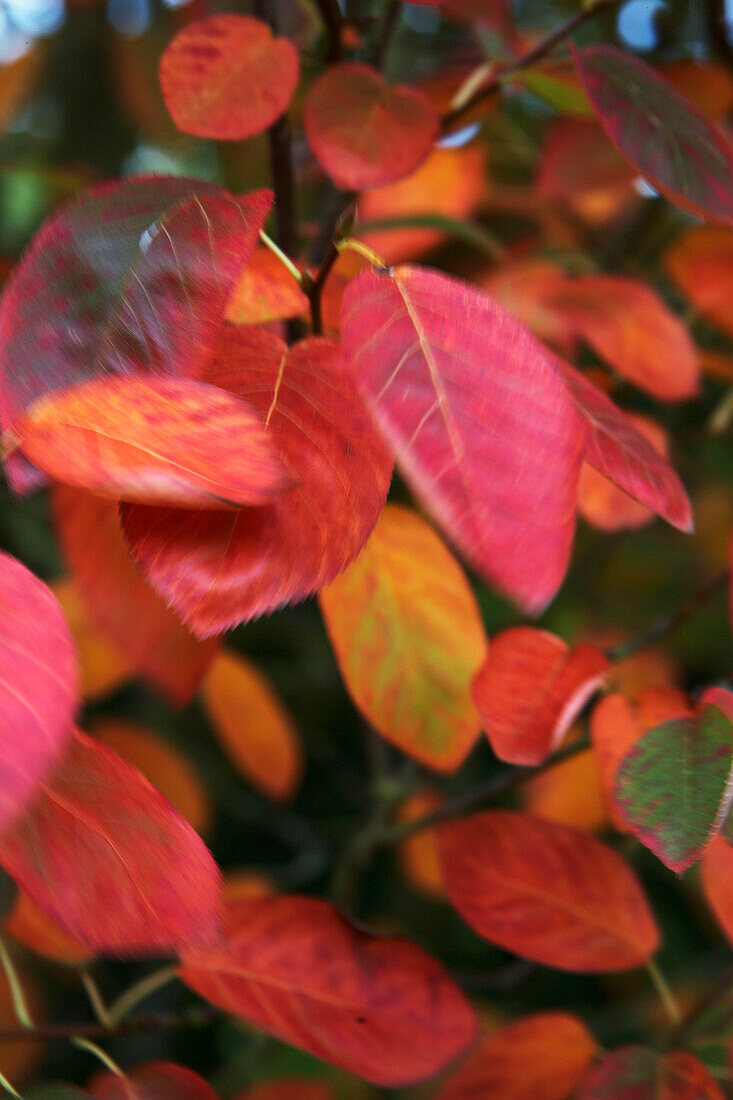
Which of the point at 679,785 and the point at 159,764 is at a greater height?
the point at 679,785

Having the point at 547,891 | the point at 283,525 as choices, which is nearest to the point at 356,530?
the point at 283,525

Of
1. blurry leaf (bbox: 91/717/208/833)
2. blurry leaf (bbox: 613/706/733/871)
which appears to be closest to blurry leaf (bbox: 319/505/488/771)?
blurry leaf (bbox: 613/706/733/871)

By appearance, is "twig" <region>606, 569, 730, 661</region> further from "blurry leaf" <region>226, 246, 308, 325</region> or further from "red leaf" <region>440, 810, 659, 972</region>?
"blurry leaf" <region>226, 246, 308, 325</region>

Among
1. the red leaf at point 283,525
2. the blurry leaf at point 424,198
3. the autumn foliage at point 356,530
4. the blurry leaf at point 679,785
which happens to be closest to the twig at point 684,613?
the autumn foliage at point 356,530

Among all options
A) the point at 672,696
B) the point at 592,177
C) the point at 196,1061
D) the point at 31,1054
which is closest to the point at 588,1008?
the point at 196,1061

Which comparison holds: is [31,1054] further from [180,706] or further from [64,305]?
[64,305]

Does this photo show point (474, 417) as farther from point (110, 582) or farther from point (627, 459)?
point (110, 582)
